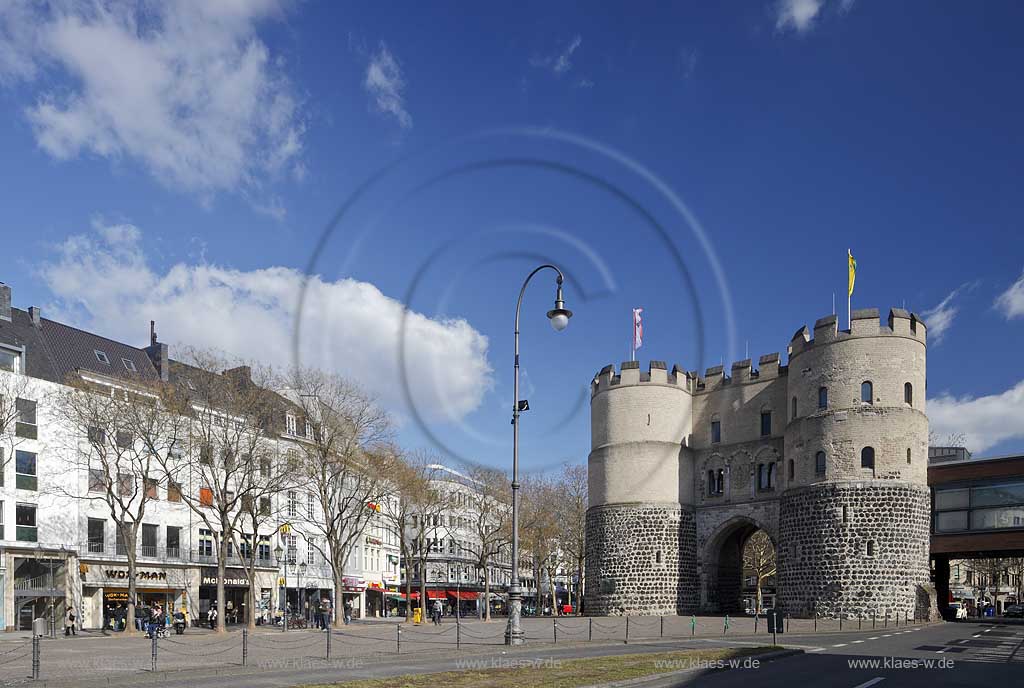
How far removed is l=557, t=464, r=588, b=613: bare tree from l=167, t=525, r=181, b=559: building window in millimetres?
39260

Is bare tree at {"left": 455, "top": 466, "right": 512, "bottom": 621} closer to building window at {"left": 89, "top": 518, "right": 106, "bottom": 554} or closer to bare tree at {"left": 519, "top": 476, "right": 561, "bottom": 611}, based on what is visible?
bare tree at {"left": 519, "top": 476, "right": 561, "bottom": 611}

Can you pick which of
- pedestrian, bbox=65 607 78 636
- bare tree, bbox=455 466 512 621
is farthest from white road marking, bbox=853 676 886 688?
bare tree, bbox=455 466 512 621

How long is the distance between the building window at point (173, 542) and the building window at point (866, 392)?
48237mm

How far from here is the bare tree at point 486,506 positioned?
79.9 metres

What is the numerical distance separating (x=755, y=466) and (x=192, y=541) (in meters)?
42.8

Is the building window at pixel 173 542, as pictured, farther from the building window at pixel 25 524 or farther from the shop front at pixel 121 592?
the building window at pixel 25 524

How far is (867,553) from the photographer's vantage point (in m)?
61.3

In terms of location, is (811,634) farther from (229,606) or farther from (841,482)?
(229,606)

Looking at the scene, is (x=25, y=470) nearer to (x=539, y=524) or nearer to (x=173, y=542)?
(x=173, y=542)

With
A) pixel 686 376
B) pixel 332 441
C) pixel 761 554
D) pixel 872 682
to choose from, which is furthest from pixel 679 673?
pixel 761 554

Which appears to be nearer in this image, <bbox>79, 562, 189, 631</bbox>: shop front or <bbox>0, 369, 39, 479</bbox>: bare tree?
<bbox>0, 369, 39, 479</bbox>: bare tree

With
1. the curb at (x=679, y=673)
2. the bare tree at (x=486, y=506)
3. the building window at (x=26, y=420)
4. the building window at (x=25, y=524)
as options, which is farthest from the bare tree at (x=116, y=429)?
the curb at (x=679, y=673)

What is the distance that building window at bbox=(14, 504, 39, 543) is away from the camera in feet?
184

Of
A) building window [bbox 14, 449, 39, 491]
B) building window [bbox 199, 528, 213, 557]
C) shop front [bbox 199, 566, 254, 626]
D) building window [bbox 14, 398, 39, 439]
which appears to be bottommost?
shop front [bbox 199, 566, 254, 626]
